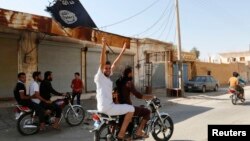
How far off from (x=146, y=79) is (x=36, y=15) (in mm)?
13091

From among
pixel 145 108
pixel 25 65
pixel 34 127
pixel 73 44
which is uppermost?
pixel 73 44

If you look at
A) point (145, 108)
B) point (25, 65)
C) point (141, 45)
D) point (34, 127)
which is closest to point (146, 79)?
point (141, 45)

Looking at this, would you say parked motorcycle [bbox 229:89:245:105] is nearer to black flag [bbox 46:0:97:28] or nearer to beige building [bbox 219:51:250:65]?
black flag [bbox 46:0:97:28]

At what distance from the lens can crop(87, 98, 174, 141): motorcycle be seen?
6902 millimetres

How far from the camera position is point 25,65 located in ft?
51.3

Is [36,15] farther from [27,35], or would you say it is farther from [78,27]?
[27,35]

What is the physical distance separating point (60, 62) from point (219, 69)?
26.0 meters

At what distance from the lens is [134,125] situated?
736 cm

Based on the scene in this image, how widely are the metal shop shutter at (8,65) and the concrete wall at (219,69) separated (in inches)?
891

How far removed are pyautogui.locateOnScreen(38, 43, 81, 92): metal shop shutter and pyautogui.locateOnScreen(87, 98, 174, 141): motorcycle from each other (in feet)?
31.7

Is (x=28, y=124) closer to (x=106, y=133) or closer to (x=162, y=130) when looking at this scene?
(x=106, y=133)

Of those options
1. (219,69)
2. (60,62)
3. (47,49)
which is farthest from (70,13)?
(219,69)

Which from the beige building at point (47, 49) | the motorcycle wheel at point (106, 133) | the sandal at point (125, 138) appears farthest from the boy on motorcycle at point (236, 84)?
the motorcycle wheel at point (106, 133)

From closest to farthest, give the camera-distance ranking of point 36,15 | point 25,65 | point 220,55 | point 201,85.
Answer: point 36,15 → point 25,65 → point 201,85 → point 220,55
